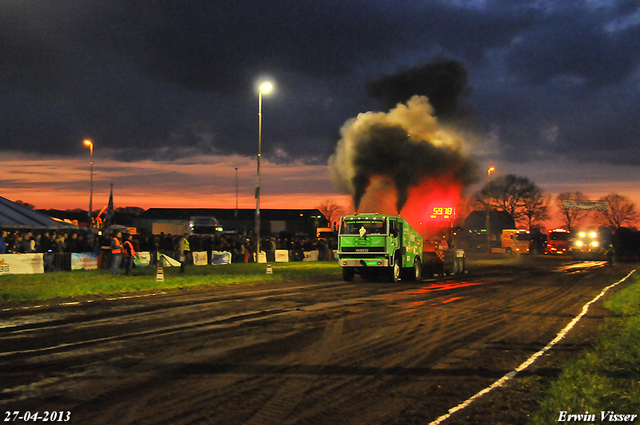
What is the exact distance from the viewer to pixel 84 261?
26.3 meters

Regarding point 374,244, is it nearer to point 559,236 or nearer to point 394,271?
point 394,271

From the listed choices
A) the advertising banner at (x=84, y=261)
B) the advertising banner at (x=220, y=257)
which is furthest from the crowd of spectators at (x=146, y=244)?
the advertising banner at (x=84, y=261)

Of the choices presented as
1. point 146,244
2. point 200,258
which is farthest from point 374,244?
point 146,244

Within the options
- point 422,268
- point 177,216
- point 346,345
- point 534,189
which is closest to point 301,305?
point 346,345

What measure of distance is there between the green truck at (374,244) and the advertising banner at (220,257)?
10.4 meters

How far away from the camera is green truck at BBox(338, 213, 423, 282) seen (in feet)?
76.1

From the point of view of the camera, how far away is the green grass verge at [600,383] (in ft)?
18.6

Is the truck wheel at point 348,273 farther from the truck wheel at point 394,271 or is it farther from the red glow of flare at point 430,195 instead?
the red glow of flare at point 430,195

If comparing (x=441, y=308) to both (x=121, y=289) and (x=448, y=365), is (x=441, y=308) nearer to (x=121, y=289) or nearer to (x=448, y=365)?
(x=448, y=365)

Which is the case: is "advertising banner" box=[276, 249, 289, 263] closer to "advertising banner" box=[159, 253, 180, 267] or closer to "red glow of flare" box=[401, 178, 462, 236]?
"red glow of flare" box=[401, 178, 462, 236]

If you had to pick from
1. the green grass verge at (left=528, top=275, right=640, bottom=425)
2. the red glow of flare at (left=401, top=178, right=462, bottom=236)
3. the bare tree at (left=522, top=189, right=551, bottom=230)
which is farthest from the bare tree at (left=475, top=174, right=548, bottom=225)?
the green grass verge at (left=528, top=275, right=640, bottom=425)

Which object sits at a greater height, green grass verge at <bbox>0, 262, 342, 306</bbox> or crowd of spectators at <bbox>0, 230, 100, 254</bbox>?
crowd of spectators at <bbox>0, 230, 100, 254</bbox>

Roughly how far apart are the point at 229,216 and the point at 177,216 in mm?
11324

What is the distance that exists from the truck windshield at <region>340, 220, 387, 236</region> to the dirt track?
7771mm
